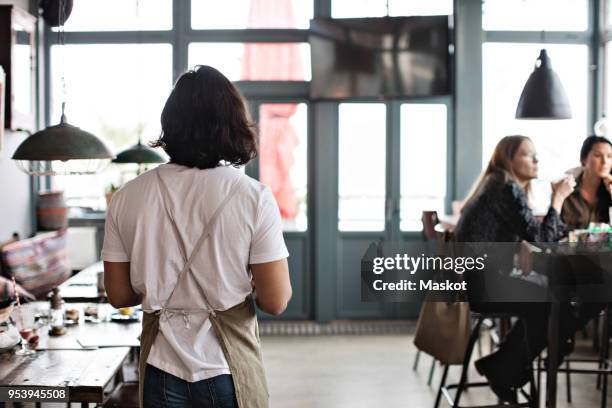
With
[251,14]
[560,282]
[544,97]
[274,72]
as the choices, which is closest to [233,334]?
[560,282]

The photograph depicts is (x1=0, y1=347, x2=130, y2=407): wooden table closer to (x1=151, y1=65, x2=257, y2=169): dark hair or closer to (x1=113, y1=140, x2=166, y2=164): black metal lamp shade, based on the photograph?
(x1=151, y1=65, x2=257, y2=169): dark hair

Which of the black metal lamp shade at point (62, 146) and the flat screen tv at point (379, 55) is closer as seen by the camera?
the black metal lamp shade at point (62, 146)

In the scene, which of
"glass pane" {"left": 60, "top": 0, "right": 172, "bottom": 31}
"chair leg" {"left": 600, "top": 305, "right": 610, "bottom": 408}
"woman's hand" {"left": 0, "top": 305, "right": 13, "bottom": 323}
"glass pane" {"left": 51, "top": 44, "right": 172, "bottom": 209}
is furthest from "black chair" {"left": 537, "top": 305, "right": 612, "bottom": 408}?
"glass pane" {"left": 60, "top": 0, "right": 172, "bottom": 31}

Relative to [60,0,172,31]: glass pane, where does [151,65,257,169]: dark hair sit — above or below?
below

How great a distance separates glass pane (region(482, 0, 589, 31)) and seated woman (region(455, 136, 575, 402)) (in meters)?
3.13

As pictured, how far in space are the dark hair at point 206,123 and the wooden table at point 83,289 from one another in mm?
2527

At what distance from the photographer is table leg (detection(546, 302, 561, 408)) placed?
3.44 meters

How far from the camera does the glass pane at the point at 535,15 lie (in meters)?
6.67

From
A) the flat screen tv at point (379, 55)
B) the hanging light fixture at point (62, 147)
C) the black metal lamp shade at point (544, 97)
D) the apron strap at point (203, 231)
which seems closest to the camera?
the apron strap at point (203, 231)

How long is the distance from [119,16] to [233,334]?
5.38m

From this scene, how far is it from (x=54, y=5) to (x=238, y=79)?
159 cm

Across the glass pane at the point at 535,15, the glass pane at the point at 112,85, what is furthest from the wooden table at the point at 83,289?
the glass pane at the point at 535,15

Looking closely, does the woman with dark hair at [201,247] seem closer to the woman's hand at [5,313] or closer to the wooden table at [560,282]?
the woman's hand at [5,313]

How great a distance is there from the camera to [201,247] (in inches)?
72.2
